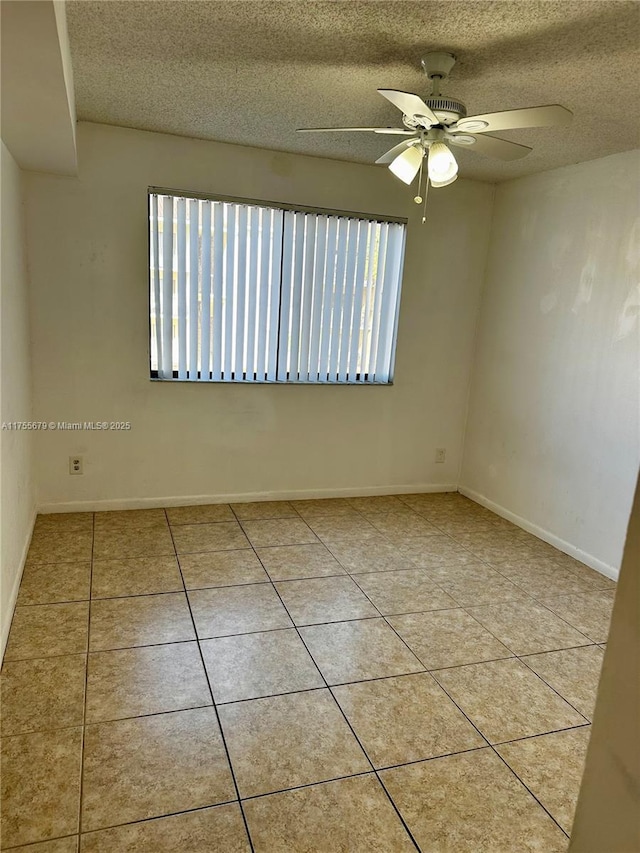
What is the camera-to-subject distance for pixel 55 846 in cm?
146

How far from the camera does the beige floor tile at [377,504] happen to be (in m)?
4.14

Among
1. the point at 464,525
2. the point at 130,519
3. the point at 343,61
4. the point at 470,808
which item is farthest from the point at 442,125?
the point at 130,519

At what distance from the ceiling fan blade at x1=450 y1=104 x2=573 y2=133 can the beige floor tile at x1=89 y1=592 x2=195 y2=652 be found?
2388 millimetres

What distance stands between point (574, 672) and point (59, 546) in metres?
2.74

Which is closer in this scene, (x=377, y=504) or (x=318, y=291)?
(x=318, y=291)

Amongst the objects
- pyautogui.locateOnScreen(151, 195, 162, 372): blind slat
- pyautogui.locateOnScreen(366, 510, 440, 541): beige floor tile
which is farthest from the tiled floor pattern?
pyautogui.locateOnScreen(151, 195, 162, 372): blind slat

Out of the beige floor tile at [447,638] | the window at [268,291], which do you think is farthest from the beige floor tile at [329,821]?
the window at [268,291]

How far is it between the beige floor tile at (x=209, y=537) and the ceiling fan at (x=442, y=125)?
7.36ft

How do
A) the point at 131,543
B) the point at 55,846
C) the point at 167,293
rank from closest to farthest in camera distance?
the point at 55,846
the point at 131,543
the point at 167,293

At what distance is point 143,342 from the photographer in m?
3.61

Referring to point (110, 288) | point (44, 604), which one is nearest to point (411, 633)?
point (44, 604)

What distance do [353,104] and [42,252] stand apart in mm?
2009

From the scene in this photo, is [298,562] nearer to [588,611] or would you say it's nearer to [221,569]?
[221,569]

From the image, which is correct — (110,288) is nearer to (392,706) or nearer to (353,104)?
(353,104)
